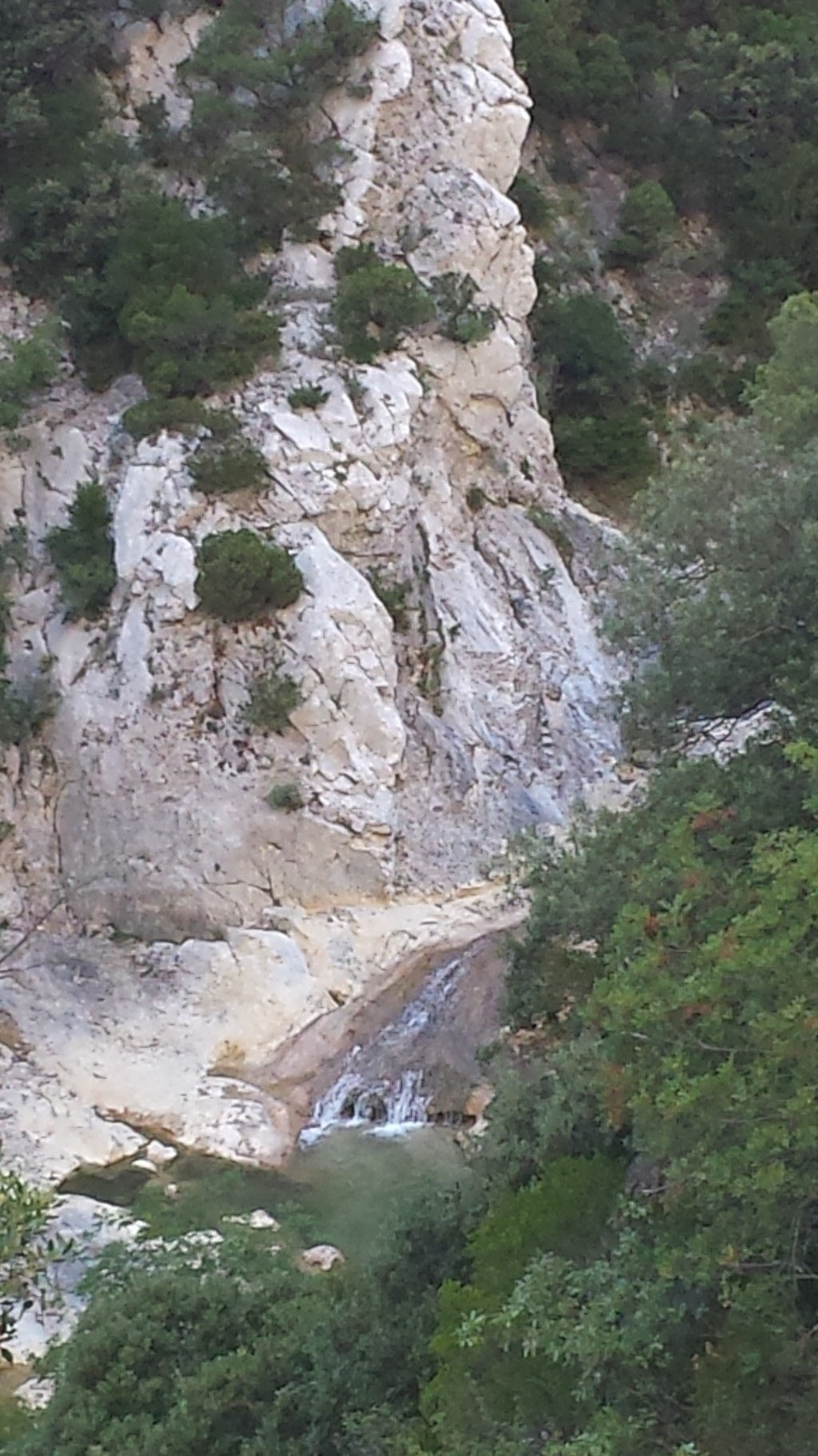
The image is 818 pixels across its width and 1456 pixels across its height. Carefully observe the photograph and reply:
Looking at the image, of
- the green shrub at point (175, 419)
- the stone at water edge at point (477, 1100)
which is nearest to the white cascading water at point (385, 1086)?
Result: the stone at water edge at point (477, 1100)

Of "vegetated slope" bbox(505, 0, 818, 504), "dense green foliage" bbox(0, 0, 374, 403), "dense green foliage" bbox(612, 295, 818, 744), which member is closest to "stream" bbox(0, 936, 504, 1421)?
"dense green foliage" bbox(612, 295, 818, 744)

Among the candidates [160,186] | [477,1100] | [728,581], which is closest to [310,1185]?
[477,1100]

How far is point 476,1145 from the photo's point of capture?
864 centimetres

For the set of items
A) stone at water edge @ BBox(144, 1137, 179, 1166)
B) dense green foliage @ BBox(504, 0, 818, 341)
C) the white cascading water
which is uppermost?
dense green foliage @ BBox(504, 0, 818, 341)

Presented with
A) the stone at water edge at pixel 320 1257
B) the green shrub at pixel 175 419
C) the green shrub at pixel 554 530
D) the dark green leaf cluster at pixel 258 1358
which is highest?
the green shrub at pixel 175 419

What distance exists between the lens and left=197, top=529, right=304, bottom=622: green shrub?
18.5m

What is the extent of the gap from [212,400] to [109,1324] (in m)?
15.3

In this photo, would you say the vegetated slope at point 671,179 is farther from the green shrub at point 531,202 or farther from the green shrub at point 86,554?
the green shrub at point 86,554

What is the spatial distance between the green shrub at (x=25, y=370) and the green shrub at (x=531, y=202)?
452 inches

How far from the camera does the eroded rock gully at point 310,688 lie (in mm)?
16266

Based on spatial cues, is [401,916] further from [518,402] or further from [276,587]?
[518,402]

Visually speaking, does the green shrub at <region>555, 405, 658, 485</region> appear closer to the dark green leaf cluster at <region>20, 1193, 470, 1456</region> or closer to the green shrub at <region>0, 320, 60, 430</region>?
the green shrub at <region>0, 320, 60, 430</region>

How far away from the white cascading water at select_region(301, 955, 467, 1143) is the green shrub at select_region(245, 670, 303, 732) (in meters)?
4.81

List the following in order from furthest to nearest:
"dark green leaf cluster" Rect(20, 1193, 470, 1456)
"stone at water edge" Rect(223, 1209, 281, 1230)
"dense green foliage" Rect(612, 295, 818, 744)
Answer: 1. "stone at water edge" Rect(223, 1209, 281, 1230)
2. "dense green foliage" Rect(612, 295, 818, 744)
3. "dark green leaf cluster" Rect(20, 1193, 470, 1456)
